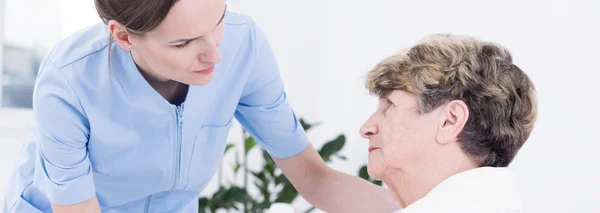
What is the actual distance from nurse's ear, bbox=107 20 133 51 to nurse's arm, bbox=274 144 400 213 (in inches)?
21.6

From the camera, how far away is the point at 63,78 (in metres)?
1.11

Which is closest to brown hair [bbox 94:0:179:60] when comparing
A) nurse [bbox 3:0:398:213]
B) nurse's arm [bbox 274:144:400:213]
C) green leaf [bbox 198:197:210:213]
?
nurse [bbox 3:0:398:213]

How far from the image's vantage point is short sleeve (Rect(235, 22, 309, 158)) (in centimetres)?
134

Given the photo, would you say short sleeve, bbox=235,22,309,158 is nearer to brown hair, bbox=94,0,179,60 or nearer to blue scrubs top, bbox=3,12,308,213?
blue scrubs top, bbox=3,12,308,213

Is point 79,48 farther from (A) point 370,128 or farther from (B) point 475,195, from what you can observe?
(B) point 475,195

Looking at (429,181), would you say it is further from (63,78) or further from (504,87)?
(63,78)

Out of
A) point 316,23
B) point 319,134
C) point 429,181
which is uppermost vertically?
point 429,181

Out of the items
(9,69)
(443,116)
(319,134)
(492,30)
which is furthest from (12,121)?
(443,116)

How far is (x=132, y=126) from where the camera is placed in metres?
1.22

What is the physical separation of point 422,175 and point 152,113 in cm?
51

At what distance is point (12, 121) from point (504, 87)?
7.19 ft

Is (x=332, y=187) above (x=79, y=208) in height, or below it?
below

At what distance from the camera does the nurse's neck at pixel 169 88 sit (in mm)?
1228

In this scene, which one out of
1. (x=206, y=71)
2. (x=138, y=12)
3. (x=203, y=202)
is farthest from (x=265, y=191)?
(x=138, y=12)
